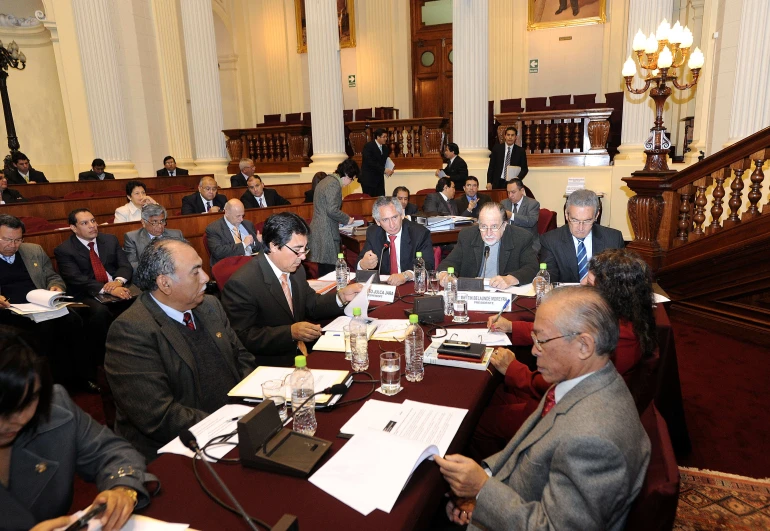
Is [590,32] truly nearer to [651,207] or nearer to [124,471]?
[651,207]

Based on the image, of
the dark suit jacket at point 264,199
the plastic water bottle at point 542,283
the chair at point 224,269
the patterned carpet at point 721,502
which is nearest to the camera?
the patterned carpet at point 721,502

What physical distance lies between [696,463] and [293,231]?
8.65 feet

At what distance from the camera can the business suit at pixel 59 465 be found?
4.46 feet

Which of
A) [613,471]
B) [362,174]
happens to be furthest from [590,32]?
[613,471]

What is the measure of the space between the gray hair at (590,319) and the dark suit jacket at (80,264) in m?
4.35

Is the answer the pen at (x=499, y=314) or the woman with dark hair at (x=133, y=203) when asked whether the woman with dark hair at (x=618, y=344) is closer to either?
the pen at (x=499, y=314)

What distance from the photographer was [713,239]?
4613 mm

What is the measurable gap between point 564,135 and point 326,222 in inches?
211

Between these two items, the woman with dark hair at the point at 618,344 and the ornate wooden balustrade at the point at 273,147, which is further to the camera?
the ornate wooden balustrade at the point at 273,147

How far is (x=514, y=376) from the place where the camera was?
214 cm

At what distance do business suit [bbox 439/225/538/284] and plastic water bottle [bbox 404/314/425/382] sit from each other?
1667 millimetres

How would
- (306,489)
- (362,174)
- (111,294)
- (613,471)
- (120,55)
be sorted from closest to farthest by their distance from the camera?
(613,471) → (306,489) → (111,294) → (362,174) → (120,55)

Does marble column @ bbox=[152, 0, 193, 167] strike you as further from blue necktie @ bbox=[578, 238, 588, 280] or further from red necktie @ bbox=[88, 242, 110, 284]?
blue necktie @ bbox=[578, 238, 588, 280]

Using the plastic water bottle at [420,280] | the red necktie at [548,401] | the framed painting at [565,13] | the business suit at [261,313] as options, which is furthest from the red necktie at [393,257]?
the framed painting at [565,13]
